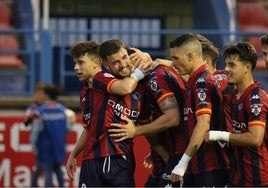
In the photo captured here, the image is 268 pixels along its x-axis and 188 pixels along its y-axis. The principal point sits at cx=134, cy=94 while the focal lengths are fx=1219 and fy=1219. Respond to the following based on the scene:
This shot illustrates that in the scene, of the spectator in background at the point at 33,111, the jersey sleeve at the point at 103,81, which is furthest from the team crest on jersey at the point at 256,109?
the spectator in background at the point at 33,111

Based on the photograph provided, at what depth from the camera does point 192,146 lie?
8.95 metres

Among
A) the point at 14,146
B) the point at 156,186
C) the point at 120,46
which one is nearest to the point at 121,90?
the point at 120,46

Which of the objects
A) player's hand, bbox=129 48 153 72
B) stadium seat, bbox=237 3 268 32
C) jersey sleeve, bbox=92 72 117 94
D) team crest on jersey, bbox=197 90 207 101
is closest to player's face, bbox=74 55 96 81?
jersey sleeve, bbox=92 72 117 94

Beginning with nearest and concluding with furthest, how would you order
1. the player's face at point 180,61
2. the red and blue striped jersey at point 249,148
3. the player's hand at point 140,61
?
the red and blue striped jersey at point 249,148, the player's face at point 180,61, the player's hand at point 140,61

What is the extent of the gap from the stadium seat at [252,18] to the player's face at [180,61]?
9804mm

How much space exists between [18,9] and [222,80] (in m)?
9.73

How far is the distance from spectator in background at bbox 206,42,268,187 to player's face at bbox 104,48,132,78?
2.65ft

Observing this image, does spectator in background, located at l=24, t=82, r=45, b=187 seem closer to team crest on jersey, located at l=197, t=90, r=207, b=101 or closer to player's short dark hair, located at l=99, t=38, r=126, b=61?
player's short dark hair, located at l=99, t=38, r=126, b=61

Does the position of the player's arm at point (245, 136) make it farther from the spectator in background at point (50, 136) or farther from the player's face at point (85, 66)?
the spectator in background at point (50, 136)

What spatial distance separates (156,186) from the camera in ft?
32.6

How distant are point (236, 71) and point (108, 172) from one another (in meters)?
1.35

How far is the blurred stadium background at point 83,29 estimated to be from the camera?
16656mm

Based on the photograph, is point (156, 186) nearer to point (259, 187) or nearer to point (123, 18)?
point (259, 187)

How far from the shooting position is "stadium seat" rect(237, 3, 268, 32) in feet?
62.6
